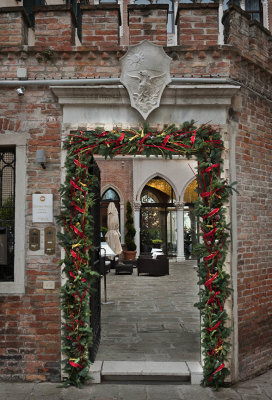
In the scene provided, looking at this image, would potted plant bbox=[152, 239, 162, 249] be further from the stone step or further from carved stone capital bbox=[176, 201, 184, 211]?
the stone step

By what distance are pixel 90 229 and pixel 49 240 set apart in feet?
1.67

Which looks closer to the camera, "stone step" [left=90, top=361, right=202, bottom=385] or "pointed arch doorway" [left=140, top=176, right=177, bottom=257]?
"stone step" [left=90, top=361, right=202, bottom=385]

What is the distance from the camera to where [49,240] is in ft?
14.6

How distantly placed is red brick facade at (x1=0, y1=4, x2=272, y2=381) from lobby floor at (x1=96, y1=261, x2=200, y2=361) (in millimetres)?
970

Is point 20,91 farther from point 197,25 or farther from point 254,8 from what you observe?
point 254,8

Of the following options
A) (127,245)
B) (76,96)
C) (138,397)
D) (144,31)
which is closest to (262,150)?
(144,31)

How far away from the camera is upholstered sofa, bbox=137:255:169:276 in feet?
40.6

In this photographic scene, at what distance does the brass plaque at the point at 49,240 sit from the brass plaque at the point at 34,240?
83 millimetres

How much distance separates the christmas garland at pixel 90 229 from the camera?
13.9ft

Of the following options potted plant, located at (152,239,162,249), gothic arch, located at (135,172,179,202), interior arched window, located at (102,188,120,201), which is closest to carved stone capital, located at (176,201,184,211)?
gothic arch, located at (135,172,179,202)

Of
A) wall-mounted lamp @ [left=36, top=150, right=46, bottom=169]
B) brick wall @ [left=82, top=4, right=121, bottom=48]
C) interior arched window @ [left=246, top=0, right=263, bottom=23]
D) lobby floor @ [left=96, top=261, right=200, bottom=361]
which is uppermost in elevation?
interior arched window @ [left=246, top=0, right=263, bottom=23]

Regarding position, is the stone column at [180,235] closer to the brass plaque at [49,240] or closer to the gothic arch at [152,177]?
the gothic arch at [152,177]

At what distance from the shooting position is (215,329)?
4.22m

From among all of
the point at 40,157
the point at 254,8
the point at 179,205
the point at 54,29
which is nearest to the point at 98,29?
the point at 54,29
